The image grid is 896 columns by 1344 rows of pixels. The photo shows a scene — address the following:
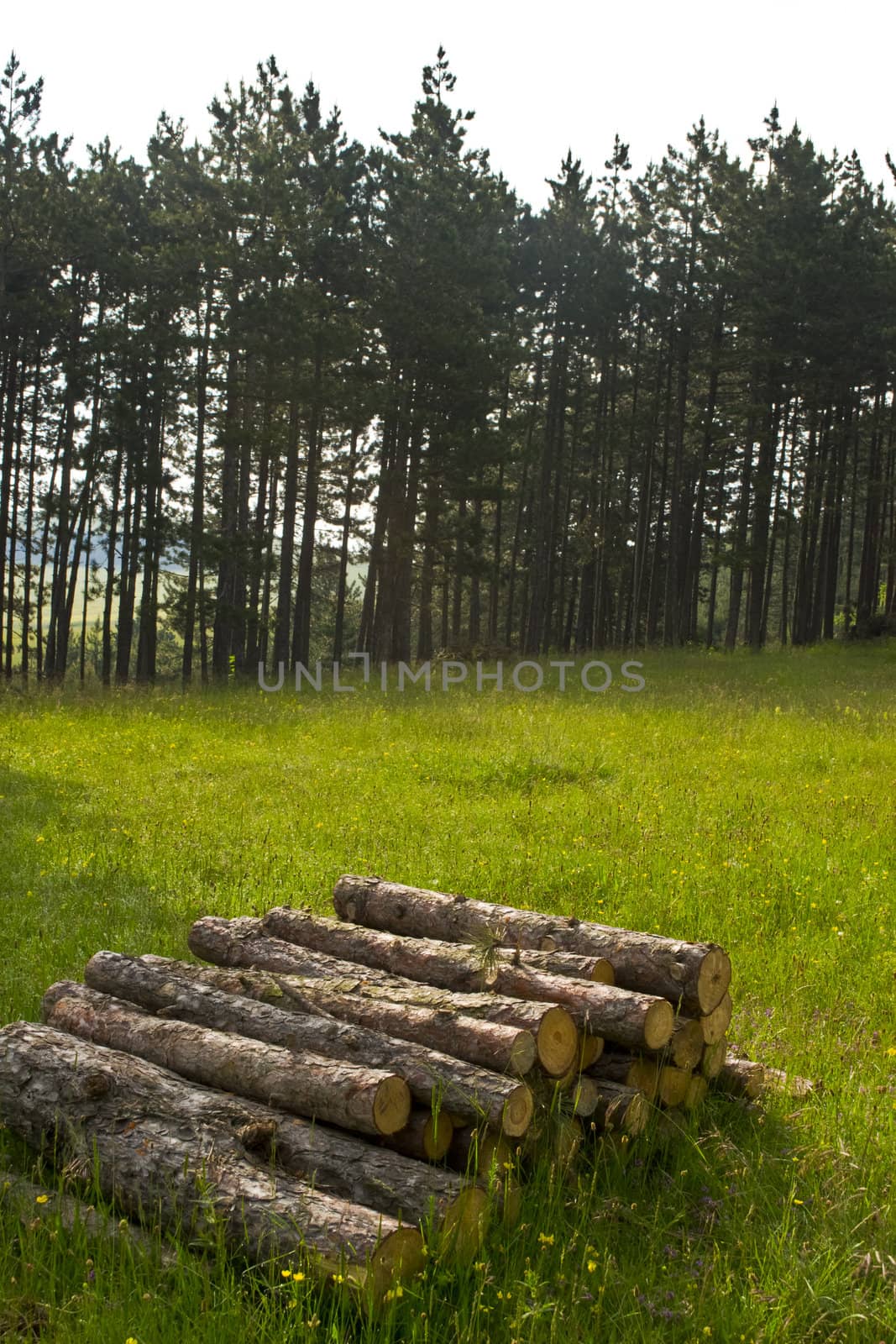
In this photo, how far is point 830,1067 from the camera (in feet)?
16.7


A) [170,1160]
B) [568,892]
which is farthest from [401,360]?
[170,1160]

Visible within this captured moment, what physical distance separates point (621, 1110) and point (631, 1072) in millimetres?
216

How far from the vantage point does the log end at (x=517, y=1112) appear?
149 inches

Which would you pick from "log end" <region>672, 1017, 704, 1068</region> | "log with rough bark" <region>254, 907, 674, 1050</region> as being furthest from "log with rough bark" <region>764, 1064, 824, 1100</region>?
"log with rough bark" <region>254, 907, 674, 1050</region>

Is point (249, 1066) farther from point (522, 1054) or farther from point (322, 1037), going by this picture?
point (522, 1054)

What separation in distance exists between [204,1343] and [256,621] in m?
28.0

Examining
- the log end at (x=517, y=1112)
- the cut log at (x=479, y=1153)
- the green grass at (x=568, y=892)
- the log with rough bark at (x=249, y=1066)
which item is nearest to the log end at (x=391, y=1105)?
the log with rough bark at (x=249, y=1066)

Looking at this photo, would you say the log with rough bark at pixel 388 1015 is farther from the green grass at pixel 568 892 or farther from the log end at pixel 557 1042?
the green grass at pixel 568 892

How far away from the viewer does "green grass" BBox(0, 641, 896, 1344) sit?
3.31 meters

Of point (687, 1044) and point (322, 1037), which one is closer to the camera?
point (322, 1037)

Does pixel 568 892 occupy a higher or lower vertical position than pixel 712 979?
lower

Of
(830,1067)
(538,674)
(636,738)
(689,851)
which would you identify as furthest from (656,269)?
(830,1067)

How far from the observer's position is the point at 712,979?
4.72 meters

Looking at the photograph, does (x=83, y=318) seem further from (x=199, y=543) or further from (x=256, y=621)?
(x=256, y=621)
